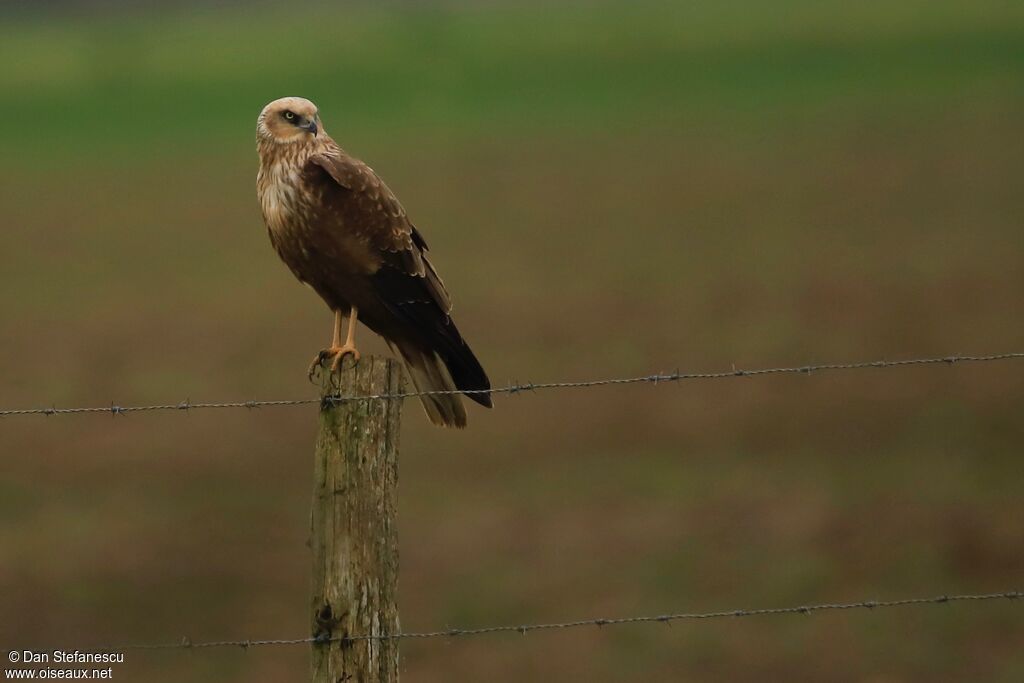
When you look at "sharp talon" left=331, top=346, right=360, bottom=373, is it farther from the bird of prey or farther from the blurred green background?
the blurred green background

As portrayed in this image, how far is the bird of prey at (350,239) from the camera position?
248 inches

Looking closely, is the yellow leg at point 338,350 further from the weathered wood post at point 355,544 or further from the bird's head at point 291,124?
the bird's head at point 291,124

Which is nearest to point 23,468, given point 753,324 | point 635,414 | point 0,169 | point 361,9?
point 635,414

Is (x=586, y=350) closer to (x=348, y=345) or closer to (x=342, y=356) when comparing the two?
(x=348, y=345)

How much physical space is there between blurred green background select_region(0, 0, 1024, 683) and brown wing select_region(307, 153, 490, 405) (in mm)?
2956

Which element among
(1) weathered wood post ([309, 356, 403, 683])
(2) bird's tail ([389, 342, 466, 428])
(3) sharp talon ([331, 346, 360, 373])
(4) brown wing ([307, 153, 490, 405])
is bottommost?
(1) weathered wood post ([309, 356, 403, 683])

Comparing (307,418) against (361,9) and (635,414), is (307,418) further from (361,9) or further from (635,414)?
(361,9)

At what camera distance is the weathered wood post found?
15.1ft

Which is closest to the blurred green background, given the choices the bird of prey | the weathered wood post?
the bird of prey

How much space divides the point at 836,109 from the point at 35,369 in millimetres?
17610

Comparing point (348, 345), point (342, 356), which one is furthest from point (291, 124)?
point (342, 356)

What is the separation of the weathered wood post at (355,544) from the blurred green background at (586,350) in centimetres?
416

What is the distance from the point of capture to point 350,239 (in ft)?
20.7

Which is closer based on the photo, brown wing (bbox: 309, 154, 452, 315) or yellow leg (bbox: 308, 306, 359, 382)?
yellow leg (bbox: 308, 306, 359, 382)
